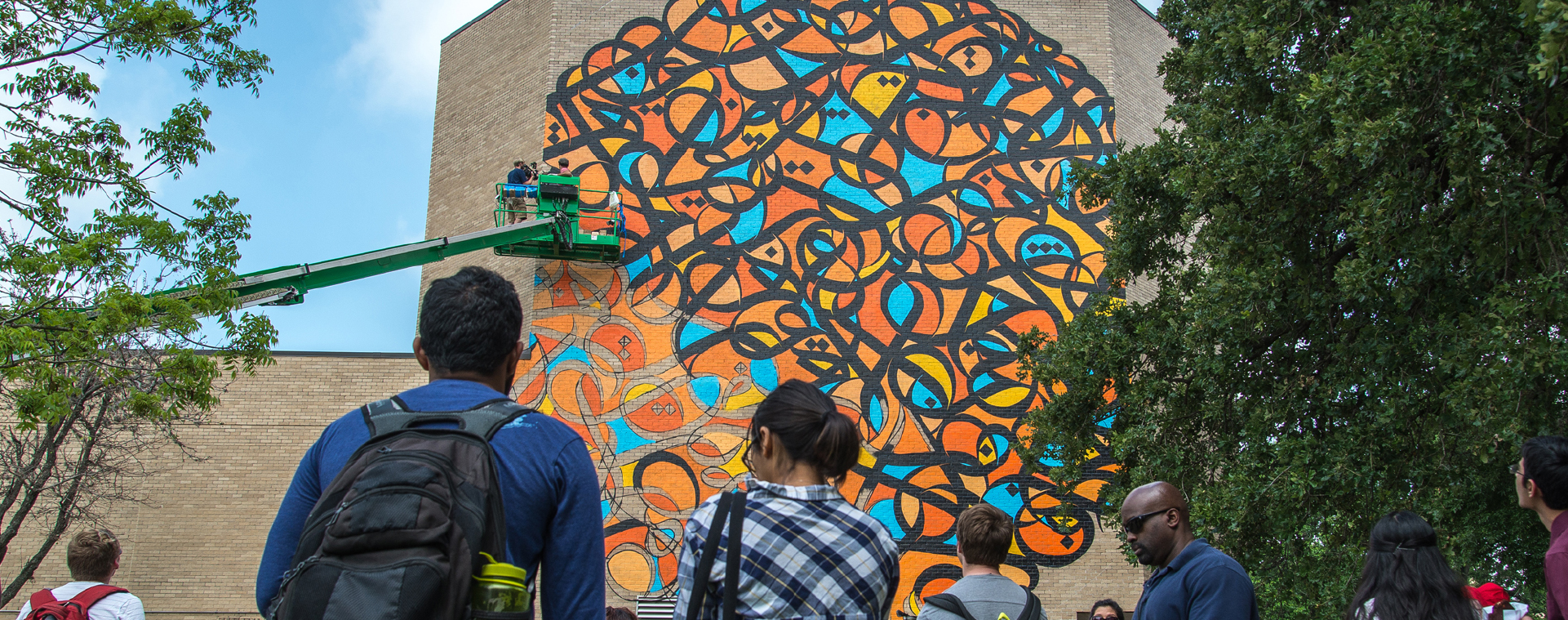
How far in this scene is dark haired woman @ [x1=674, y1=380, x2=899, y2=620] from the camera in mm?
2717

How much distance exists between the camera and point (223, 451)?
17156 millimetres

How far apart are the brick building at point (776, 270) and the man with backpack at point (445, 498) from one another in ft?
42.6

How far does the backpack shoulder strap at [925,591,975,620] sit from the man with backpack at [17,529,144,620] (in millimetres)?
3537

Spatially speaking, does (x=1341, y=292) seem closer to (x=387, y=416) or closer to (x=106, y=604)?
(x=387, y=416)

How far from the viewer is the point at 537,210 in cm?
1639

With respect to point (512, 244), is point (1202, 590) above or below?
below

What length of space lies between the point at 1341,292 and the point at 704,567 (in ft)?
28.4

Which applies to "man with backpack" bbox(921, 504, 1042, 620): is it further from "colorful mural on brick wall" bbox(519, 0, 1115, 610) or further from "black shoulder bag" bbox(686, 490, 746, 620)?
"colorful mural on brick wall" bbox(519, 0, 1115, 610)

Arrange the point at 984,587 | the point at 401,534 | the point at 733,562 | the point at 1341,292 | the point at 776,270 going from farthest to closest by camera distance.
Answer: the point at 776,270 → the point at 1341,292 → the point at 984,587 → the point at 733,562 → the point at 401,534

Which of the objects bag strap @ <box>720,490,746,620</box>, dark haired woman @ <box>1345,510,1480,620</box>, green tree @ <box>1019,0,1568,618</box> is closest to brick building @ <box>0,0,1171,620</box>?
green tree @ <box>1019,0,1568,618</box>

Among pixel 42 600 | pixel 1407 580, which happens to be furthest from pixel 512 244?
pixel 1407 580

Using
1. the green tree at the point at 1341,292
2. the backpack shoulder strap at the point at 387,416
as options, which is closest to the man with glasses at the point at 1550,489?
the backpack shoulder strap at the point at 387,416

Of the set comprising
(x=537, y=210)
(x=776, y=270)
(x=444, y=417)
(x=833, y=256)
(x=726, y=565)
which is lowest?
(x=726, y=565)

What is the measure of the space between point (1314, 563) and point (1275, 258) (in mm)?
2893
